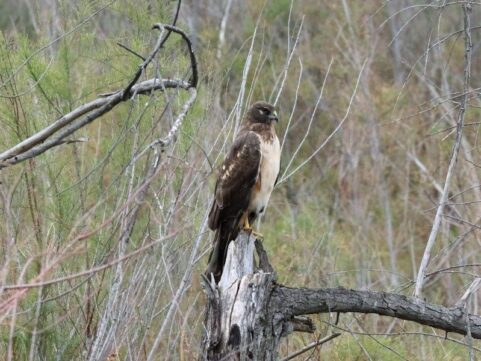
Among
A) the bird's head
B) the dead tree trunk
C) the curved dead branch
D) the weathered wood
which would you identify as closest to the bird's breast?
the bird's head

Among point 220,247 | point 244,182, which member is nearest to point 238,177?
point 244,182

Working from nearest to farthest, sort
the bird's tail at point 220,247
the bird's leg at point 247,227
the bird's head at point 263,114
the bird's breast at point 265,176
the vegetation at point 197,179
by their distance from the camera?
the vegetation at point 197,179
the bird's tail at point 220,247
the bird's leg at point 247,227
the bird's breast at point 265,176
the bird's head at point 263,114

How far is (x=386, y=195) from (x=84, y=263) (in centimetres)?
585

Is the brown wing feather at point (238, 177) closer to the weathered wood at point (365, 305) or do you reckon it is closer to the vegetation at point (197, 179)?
the vegetation at point (197, 179)

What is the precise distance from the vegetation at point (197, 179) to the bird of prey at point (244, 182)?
4.8 inches

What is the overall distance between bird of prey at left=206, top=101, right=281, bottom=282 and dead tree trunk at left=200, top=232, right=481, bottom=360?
2.58 feet

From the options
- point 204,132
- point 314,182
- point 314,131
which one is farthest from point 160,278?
point 314,131

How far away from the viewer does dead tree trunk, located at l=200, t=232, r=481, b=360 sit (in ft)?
13.3

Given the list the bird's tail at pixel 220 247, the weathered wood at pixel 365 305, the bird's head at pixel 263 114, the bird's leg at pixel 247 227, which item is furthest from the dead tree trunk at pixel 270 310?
the bird's head at pixel 263 114

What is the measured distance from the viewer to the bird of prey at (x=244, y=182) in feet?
16.6

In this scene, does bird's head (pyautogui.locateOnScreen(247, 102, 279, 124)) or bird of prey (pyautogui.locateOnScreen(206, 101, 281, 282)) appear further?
bird's head (pyautogui.locateOnScreen(247, 102, 279, 124))

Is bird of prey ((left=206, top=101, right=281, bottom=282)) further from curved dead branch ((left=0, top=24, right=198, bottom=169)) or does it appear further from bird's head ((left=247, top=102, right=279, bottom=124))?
curved dead branch ((left=0, top=24, right=198, bottom=169))

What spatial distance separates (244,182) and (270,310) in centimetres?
118

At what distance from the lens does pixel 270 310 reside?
4.10 m
